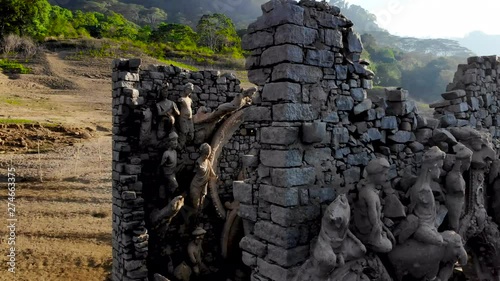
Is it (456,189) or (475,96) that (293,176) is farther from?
(475,96)

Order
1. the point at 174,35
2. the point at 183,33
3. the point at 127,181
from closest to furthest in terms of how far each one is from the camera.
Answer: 1. the point at 127,181
2. the point at 174,35
3. the point at 183,33

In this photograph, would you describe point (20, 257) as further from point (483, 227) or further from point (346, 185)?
point (483, 227)

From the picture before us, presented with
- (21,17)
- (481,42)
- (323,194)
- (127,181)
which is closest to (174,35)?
(21,17)

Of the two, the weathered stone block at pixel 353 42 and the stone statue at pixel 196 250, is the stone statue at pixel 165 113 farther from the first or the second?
the weathered stone block at pixel 353 42

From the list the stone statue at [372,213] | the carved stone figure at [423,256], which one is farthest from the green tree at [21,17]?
the carved stone figure at [423,256]

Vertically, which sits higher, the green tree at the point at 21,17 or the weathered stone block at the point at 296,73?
the green tree at the point at 21,17

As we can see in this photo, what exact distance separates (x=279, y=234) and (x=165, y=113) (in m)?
4.22

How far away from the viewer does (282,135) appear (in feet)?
13.5

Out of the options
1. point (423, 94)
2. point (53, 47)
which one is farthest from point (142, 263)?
point (423, 94)

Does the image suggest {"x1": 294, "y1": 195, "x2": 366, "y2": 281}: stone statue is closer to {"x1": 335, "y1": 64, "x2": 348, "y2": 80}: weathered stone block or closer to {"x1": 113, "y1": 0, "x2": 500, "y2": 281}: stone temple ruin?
{"x1": 113, "y1": 0, "x2": 500, "y2": 281}: stone temple ruin

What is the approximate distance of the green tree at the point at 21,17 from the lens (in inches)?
1228

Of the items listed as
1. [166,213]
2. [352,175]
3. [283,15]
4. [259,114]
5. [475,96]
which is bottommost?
[166,213]

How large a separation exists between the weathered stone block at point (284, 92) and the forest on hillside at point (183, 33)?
26711 millimetres

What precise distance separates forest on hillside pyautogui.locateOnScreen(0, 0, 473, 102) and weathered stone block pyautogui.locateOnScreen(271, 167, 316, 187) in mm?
26924
